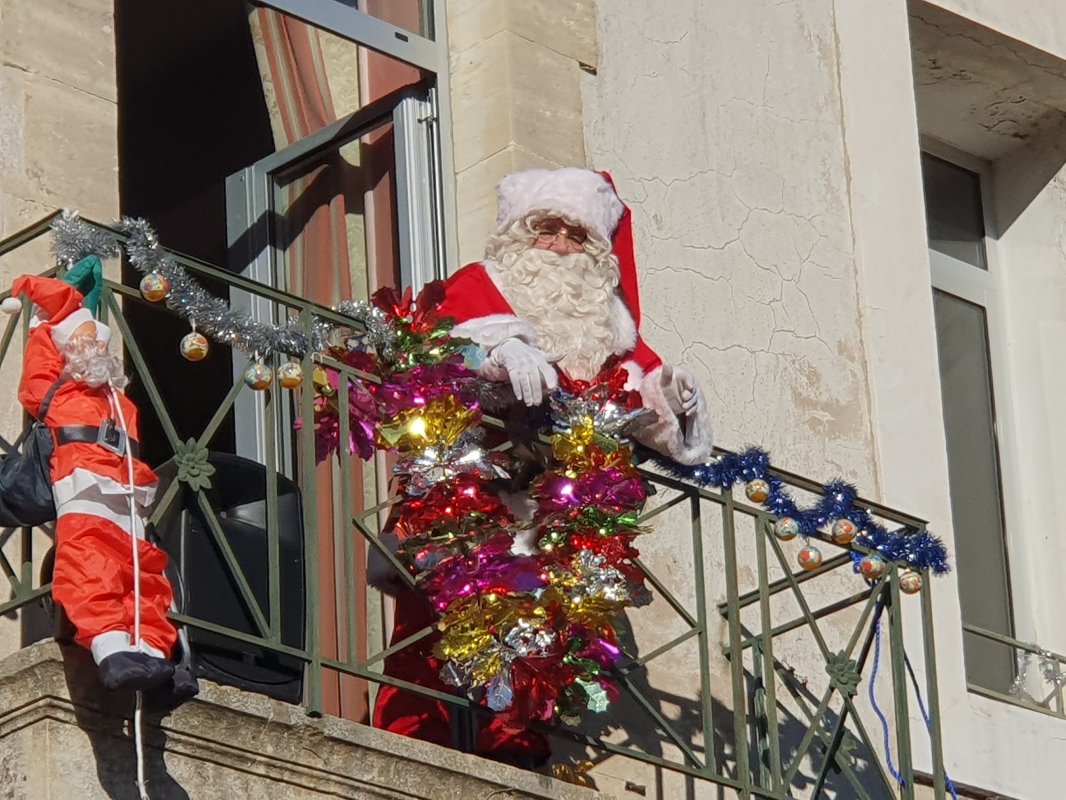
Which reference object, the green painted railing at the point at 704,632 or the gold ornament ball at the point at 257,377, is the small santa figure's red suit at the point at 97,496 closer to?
the green painted railing at the point at 704,632

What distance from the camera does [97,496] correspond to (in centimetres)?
630

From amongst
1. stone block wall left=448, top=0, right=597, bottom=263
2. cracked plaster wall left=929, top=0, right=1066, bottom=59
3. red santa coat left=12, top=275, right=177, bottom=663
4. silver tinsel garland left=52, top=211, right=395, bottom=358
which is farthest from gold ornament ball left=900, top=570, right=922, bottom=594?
cracked plaster wall left=929, top=0, right=1066, bottom=59

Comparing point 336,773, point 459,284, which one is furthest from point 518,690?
point 459,284

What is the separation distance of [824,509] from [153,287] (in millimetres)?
2204

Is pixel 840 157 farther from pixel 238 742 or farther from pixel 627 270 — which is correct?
pixel 238 742

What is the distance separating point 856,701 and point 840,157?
5.97ft

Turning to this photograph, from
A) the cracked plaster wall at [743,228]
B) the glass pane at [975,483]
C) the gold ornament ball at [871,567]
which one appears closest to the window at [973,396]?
the glass pane at [975,483]

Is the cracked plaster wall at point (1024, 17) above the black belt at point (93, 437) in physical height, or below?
above

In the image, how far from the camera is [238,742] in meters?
6.47

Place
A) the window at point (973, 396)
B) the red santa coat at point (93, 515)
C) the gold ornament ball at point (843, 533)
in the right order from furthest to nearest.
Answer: the window at point (973, 396), the gold ornament ball at point (843, 533), the red santa coat at point (93, 515)

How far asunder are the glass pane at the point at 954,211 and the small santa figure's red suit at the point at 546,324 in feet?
10.1

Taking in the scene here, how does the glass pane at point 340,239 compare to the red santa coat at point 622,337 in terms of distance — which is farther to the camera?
the glass pane at point 340,239

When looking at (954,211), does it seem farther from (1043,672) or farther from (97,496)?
(97,496)

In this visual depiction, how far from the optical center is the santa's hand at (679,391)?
7.83 metres
